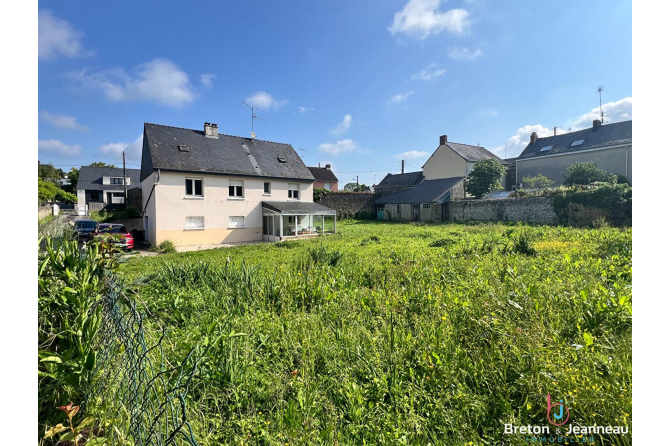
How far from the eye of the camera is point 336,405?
260cm

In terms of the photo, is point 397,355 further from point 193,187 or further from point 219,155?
point 219,155

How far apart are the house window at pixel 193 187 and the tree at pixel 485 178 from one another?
2215cm

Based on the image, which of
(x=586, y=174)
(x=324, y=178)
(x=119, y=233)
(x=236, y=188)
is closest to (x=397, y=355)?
(x=119, y=233)

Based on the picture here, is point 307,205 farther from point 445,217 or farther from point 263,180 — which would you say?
point 445,217

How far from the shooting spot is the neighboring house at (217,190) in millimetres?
15594

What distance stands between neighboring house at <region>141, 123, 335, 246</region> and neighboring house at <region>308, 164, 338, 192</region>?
26.4 metres

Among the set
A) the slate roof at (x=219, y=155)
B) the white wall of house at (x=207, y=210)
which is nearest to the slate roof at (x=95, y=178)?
the slate roof at (x=219, y=155)

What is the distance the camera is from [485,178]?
25.3 metres

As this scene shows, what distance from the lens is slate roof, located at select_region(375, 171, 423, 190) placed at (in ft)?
126

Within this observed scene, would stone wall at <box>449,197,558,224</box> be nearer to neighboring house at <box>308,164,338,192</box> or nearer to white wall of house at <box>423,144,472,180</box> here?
white wall of house at <box>423,144,472,180</box>

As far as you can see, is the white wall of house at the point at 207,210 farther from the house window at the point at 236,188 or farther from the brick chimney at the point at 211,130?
the brick chimney at the point at 211,130

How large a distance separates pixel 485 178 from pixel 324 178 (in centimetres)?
2752

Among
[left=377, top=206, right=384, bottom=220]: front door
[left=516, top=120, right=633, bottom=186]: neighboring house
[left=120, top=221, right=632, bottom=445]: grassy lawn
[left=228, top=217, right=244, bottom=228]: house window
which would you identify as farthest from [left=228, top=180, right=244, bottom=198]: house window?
[left=516, top=120, right=633, bottom=186]: neighboring house
